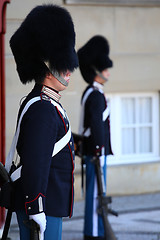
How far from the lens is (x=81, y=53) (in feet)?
15.9

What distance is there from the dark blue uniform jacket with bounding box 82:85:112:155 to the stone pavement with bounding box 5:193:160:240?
0.84 meters

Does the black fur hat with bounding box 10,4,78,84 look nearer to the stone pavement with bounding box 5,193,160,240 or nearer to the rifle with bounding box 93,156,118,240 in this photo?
the rifle with bounding box 93,156,118,240

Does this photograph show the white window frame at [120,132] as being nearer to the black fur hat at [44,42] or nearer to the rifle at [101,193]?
the rifle at [101,193]

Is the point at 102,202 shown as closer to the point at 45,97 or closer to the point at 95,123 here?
the point at 95,123

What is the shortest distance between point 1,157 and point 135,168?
2526 mm

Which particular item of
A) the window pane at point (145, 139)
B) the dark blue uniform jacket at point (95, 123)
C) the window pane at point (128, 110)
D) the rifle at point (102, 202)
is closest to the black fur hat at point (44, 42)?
the dark blue uniform jacket at point (95, 123)

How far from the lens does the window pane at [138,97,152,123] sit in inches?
268

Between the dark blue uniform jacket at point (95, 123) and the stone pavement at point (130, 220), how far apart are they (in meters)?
0.84

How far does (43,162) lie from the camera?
8.18ft

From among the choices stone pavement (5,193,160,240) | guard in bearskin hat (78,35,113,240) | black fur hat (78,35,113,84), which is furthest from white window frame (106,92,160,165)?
guard in bearskin hat (78,35,113,240)

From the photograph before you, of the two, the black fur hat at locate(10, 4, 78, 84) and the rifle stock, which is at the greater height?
the black fur hat at locate(10, 4, 78, 84)

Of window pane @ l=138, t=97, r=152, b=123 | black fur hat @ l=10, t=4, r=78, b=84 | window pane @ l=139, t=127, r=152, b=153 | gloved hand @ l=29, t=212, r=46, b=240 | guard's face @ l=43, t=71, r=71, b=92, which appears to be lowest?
window pane @ l=139, t=127, r=152, b=153

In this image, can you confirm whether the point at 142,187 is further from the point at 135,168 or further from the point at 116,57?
the point at 116,57

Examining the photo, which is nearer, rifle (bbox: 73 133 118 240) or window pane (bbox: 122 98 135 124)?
rifle (bbox: 73 133 118 240)
